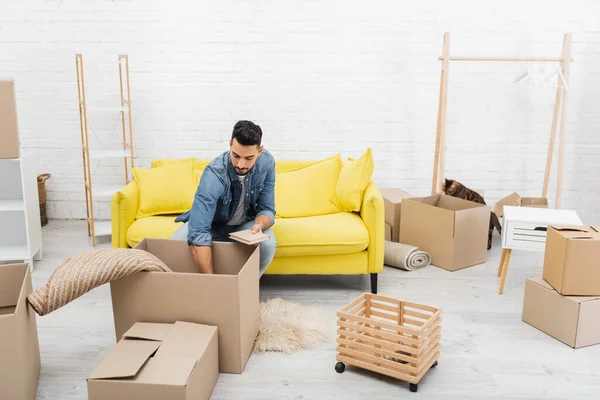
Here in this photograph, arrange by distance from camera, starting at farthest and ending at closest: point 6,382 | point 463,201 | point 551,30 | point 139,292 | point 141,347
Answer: point 551,30
point 463,201
point 139,292
point 141,347
point 6,382

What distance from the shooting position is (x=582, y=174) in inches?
187

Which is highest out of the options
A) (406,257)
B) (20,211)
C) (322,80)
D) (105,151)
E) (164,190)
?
(322,80)

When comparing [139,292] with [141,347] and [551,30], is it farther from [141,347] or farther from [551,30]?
[551,30]

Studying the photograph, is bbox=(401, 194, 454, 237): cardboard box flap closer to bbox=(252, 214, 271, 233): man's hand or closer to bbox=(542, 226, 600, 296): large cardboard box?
bbox=(542, 226, 600, 296): large cardboard box

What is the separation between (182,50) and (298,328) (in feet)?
8.64

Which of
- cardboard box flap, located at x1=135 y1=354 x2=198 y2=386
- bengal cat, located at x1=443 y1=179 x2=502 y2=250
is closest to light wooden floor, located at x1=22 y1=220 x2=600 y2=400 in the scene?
cardboard box flap, located at x1=135 y1=354 x2=198 y2=386

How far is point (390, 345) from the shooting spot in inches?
94.0

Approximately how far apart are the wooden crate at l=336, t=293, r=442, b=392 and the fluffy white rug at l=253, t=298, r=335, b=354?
0.27m

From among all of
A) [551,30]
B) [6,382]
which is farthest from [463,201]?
[6,382]

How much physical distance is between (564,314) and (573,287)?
5.5 inches

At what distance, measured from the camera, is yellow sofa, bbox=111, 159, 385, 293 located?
329 centimetres

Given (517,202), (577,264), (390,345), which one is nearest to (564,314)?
(577,264)

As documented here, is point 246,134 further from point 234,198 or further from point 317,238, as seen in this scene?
point 317,238

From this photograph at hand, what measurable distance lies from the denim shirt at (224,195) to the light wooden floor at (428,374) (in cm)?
58
